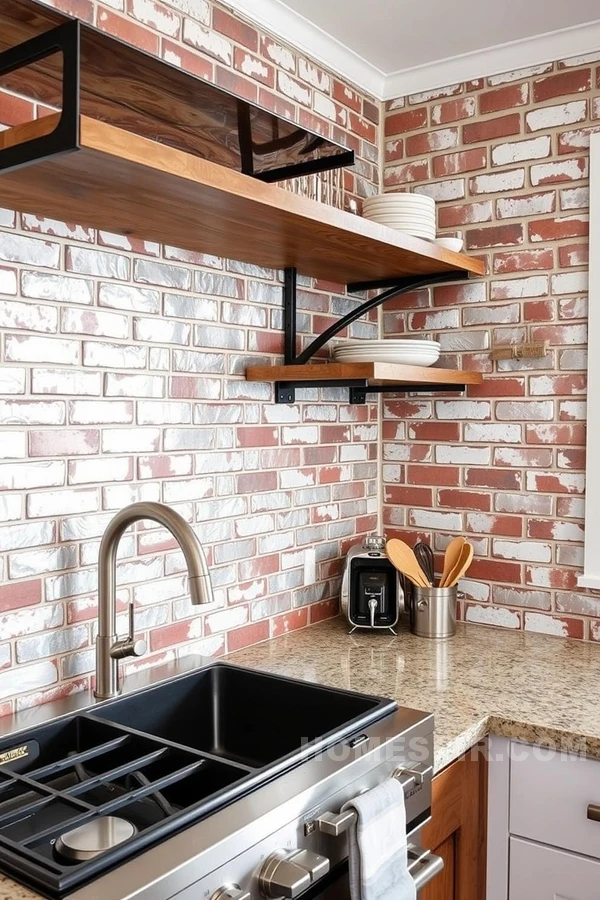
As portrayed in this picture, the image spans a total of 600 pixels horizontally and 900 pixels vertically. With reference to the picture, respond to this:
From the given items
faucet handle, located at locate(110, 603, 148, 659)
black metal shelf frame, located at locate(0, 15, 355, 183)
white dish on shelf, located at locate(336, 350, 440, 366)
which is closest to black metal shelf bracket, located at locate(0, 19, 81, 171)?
black metal shelf frame, located at locate(0, 15, 355, 183)

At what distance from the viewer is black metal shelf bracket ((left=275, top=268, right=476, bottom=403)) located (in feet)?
6.75

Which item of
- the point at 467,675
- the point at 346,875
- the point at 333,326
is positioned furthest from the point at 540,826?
the point at 333,326

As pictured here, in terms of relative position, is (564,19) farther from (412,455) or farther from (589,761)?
(589,761)

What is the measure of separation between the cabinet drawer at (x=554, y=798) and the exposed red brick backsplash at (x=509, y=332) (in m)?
0.63

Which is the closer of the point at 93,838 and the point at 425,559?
the point at 93,838

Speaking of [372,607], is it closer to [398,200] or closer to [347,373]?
[347,373]

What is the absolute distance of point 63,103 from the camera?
42.7 inches

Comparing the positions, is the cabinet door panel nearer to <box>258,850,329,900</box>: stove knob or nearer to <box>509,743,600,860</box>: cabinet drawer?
<box>509,743,600,860</box>: cabinet drawer

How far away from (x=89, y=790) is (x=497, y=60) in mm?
2050

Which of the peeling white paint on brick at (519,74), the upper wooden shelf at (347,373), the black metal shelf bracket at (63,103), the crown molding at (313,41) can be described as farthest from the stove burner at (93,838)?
the peeling white paint on brick at (519,74)

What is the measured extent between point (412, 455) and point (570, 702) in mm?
958

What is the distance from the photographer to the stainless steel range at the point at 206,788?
→ 3.34 feet

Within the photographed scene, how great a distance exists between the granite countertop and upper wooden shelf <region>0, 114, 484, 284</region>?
0.94m

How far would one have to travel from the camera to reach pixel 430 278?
2.26m
